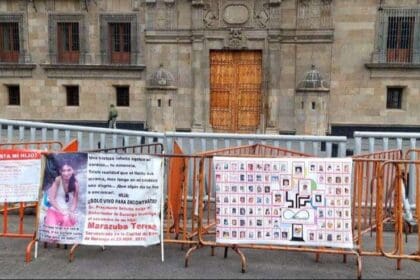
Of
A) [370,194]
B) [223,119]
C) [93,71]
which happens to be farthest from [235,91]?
[370,194]

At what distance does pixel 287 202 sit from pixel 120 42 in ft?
53.5

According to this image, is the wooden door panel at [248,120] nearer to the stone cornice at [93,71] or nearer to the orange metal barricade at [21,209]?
the stone cornice at [93,71]

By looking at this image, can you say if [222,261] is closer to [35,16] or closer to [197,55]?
[197,55]

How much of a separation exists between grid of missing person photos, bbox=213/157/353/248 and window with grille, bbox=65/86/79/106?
1668 cm

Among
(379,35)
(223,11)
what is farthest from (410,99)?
(223,11)

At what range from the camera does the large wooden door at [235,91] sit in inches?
736

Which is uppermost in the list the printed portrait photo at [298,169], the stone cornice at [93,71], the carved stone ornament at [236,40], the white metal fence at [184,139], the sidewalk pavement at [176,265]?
the carved stone ornament at [236,40]

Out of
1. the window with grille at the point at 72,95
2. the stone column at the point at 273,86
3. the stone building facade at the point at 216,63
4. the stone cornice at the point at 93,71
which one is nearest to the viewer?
the stone building facade at the point at 216,63

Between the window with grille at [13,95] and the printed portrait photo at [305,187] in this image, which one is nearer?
the printed portrait photo at [305,187]

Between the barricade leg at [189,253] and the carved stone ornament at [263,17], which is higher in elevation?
the carved stone ornament at [263,17]

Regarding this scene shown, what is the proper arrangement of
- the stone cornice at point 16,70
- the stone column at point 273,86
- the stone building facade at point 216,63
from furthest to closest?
the stone cornice at point 16,70 → the stone column at point 273,86 → the stone building facade at point 216,63

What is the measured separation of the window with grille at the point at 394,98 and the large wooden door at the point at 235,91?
5707 mm

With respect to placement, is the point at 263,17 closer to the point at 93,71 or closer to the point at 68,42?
the point at 93,71

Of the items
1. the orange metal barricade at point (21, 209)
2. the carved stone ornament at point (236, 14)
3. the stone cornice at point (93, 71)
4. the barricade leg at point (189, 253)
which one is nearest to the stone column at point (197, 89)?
the carved stone ornament at point (236, 14)
